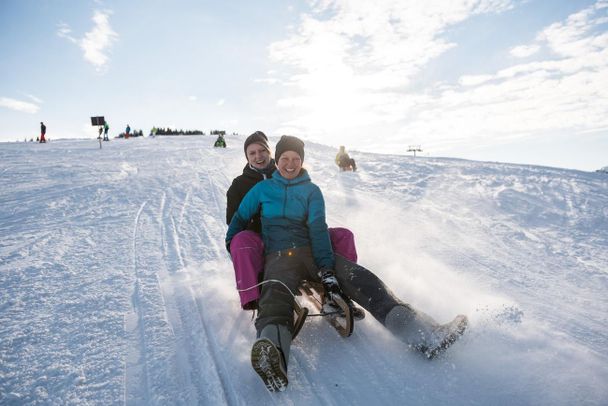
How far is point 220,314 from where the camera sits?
107 inches

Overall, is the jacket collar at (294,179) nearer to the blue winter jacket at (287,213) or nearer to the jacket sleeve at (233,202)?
the blue winter jacket at (287,213)

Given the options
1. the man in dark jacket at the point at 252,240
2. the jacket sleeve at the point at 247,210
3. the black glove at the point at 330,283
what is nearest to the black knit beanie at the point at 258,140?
the man in dark jacket at the point at 252,240

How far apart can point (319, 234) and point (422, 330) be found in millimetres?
967

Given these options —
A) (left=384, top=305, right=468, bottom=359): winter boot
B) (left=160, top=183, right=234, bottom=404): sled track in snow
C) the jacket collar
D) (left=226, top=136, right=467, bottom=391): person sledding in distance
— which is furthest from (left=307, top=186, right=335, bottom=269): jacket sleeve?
(left=160, top=183, right=234, bottom=404): sled track in snow

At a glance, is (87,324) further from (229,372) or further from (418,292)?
(418,292)

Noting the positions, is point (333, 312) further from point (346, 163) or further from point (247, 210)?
point (346, 163)

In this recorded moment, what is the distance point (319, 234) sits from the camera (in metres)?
2.67

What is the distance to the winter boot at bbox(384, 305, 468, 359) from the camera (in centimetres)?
205

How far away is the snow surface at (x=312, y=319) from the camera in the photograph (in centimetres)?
187

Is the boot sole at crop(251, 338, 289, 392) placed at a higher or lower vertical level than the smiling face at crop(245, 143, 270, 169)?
lower

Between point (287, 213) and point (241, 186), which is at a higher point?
point (241, 186)

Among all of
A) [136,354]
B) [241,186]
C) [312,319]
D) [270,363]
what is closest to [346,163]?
[241,186]

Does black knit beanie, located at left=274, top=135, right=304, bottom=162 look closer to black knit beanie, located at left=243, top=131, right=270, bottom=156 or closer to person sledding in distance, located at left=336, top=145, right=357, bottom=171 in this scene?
black knit beanie, located at left=243, top=131, right=270, bottom=156

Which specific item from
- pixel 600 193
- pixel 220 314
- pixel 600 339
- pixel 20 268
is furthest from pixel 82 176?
pixel 600 193
